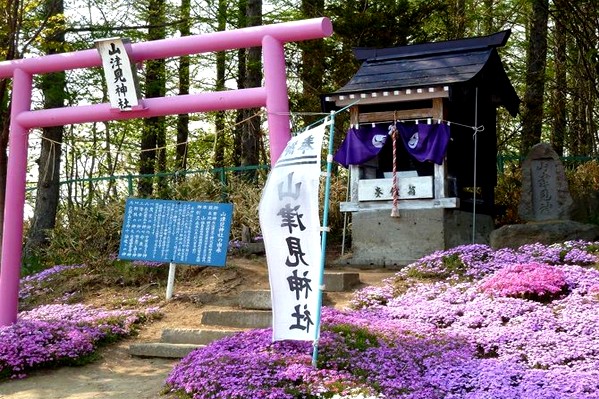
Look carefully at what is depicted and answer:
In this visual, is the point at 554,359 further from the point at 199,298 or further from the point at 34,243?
the point at 34,243

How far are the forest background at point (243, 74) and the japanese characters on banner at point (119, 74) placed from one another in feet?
12.0

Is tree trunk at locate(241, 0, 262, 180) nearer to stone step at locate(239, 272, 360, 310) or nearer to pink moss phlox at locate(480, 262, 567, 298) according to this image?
stone step at locate(239, 272, 360, 310)

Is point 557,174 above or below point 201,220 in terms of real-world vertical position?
above

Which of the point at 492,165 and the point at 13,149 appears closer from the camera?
the point at 13,149

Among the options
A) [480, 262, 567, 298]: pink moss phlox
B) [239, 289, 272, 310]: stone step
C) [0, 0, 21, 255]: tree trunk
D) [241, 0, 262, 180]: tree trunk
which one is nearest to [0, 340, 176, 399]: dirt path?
[239, 289, 272, 310]: stone step

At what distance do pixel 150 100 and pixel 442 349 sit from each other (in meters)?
5.16

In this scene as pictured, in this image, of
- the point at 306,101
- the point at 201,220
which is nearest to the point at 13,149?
the point at 201,220

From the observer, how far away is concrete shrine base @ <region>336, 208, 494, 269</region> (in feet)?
47.7

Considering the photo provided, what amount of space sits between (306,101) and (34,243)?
8158mm

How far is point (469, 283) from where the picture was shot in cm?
1123

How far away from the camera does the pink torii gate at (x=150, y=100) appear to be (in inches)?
355

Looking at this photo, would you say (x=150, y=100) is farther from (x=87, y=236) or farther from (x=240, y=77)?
(x=240, y=77)

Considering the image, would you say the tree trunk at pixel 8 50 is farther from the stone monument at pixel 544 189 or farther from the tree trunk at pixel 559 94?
the tree trunk at pixel 559 94

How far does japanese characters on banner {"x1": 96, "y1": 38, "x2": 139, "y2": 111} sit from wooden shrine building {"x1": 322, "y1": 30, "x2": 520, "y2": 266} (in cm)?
610
